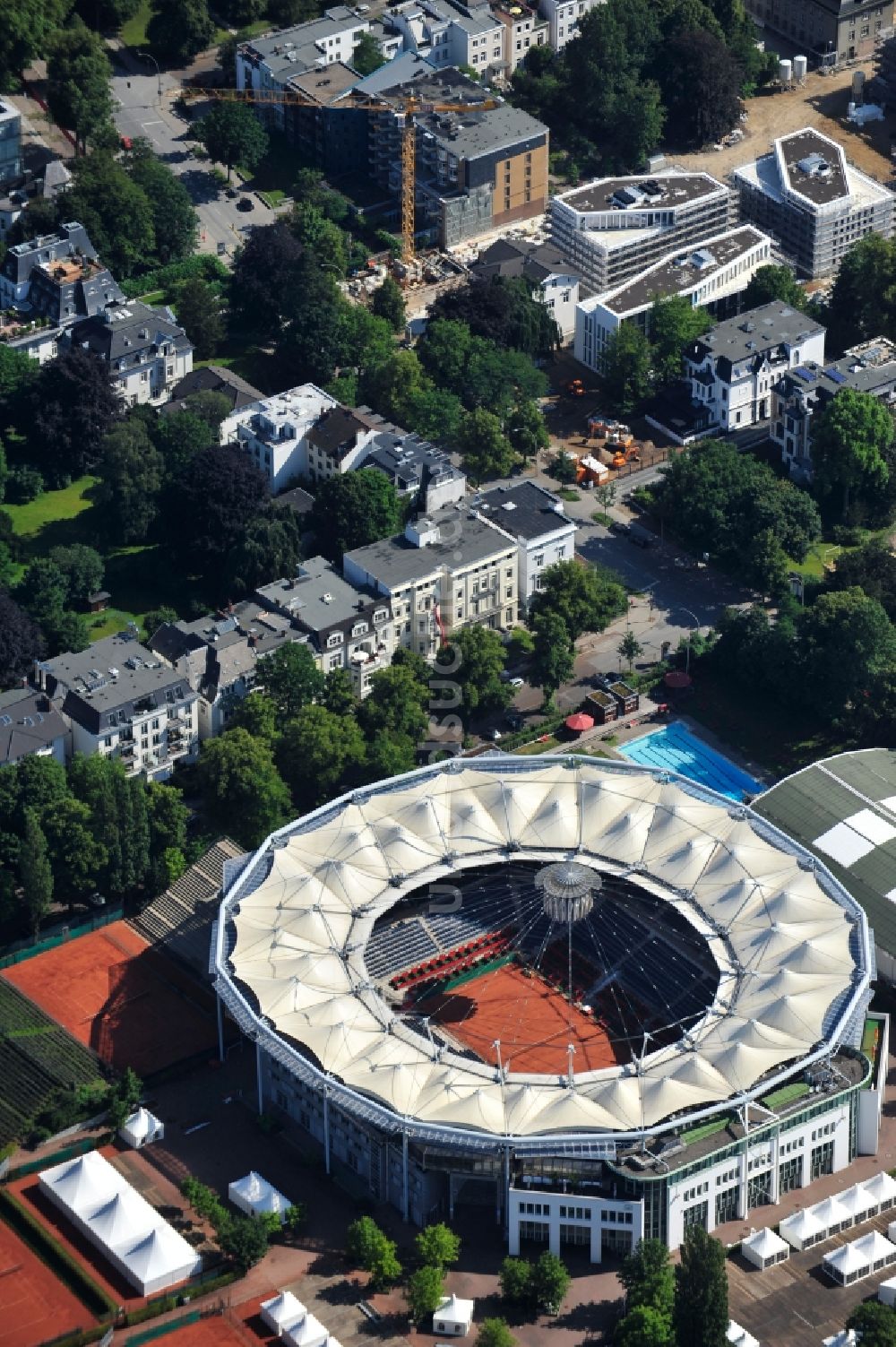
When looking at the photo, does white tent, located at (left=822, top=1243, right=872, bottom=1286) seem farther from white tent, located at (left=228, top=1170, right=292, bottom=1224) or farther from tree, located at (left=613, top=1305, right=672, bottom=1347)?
white tent, located at (left=228, top=1170, right=292, bottom=1224)

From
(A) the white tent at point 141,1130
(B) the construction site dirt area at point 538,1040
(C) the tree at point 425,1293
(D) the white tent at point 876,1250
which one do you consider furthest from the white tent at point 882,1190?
(A) the white tent at point 141,1130

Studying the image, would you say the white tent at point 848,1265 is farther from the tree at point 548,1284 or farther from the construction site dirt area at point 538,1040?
Result: the construction site dirt area at point 538,1040

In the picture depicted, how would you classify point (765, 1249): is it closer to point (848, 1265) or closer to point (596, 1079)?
point (848, 1265)

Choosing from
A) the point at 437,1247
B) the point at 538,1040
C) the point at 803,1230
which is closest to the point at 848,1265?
the point at 803,1230

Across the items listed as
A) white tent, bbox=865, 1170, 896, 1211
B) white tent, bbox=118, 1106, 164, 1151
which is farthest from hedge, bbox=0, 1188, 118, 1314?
white tent, bbox=865, 1170, 896, 1211

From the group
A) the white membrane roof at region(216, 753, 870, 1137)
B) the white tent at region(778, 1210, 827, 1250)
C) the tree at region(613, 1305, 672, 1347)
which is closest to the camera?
the tree at region(613, 1305, 672, 1347)

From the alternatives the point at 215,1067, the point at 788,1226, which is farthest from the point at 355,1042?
the point at 788,1226
